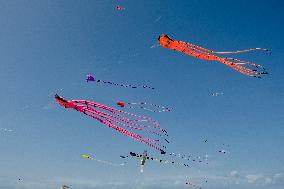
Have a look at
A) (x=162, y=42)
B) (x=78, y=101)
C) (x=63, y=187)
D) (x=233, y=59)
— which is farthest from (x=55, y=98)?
(x=63, y=187)

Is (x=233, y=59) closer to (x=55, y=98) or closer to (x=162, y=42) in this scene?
(x=162, y=42)

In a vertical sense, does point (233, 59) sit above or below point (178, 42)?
below

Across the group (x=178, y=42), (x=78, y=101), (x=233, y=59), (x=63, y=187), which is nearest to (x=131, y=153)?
(x=78, y=101)

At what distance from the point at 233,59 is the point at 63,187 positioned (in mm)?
54824

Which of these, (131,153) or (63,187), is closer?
(131,153)

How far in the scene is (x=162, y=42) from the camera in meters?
28.4

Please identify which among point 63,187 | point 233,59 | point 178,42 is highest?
point 178,42

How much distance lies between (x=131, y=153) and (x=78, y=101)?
41.2 ft

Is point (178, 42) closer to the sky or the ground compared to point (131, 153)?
closer to the sky

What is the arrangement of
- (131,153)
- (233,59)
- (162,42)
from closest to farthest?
(233,59) < (162,42) < (131,153)

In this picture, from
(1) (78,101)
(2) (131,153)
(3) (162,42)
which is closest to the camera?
(1) (78,101)

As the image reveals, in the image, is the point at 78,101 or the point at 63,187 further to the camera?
the point at 63,187

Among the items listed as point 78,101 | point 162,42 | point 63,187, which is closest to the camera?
point 78,101

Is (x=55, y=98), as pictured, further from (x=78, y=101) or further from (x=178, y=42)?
(x=178, y=42)
